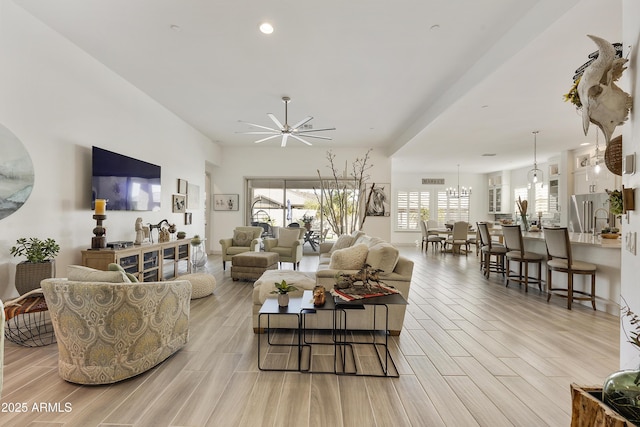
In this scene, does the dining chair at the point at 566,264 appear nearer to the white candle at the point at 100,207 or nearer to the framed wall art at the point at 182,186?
the white candle at the point at 100,207

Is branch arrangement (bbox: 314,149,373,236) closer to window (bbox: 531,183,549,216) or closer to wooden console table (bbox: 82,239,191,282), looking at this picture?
wooden console table (bbox: 82,239,191,282)

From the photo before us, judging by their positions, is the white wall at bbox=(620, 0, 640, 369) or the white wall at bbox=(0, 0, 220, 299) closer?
the white wall at bbox=(620, 0, 640, 369)

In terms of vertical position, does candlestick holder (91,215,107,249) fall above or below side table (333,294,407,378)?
above

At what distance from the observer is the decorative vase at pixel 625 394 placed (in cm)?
101

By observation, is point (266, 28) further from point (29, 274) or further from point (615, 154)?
point (29, 274)

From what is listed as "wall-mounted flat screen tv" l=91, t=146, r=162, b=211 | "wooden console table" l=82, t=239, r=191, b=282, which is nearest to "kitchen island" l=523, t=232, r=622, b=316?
"wooden console table" l=82, t=239, r=191, b=282

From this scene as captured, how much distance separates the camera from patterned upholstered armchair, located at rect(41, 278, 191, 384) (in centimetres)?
203

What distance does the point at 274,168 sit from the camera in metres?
8.71

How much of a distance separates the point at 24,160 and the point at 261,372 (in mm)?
3177

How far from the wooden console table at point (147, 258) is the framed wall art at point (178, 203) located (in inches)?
33.8

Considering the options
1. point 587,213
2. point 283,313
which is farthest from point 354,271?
point 587,213

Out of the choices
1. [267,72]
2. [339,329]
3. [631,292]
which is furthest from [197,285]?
[631,292]

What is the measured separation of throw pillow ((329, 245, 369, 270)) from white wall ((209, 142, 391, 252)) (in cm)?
561

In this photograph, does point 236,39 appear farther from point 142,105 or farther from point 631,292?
point 631,292
